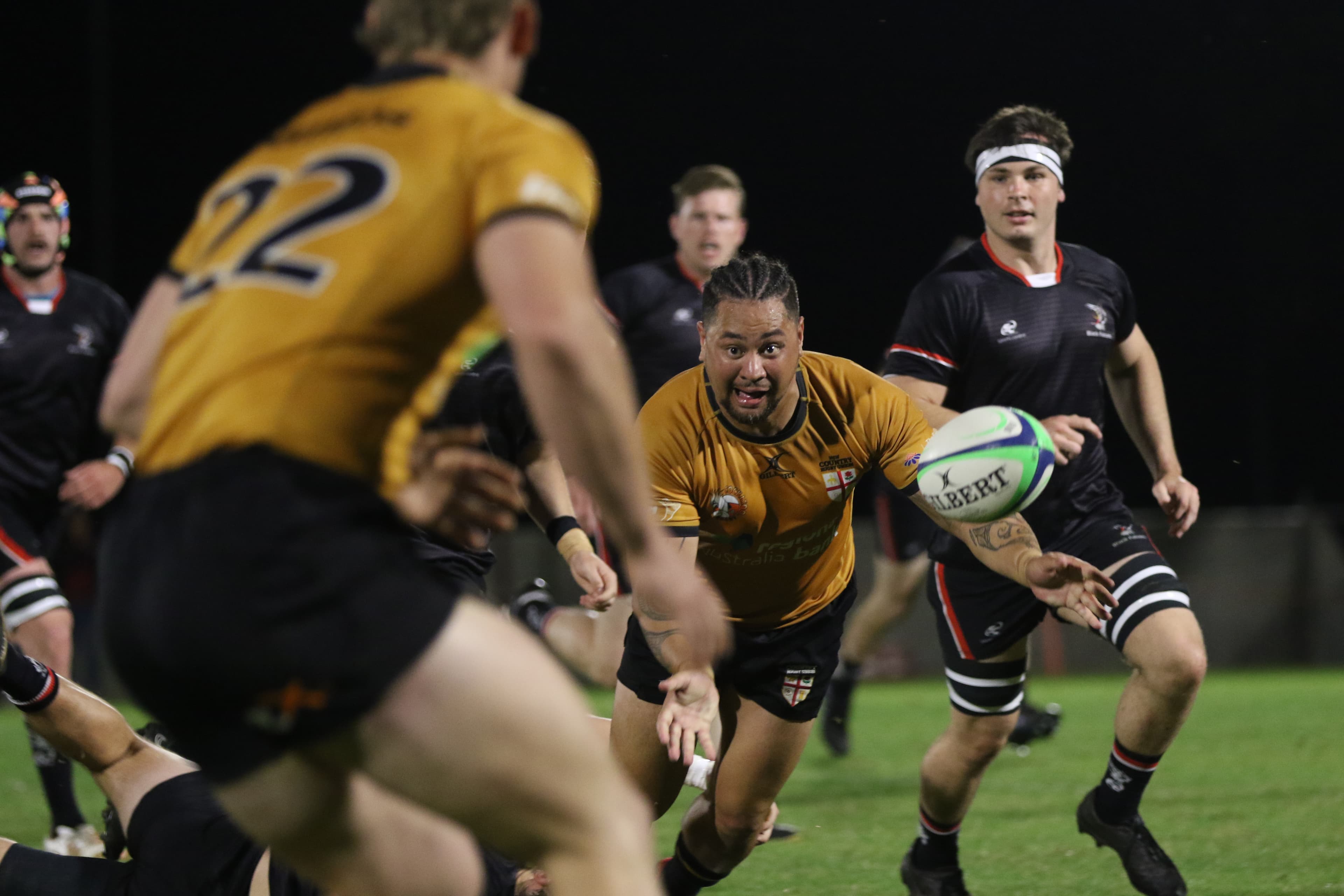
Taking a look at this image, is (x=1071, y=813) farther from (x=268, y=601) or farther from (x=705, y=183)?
(x=268, y=601)

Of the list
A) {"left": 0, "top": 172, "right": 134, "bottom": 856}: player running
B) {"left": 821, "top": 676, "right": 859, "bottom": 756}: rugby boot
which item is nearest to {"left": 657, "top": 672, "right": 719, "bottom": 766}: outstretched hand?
{"left": 0, "top": 172, "right": 134, "bottom": 856}: player running

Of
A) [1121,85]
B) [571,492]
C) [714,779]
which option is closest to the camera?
[714,779]

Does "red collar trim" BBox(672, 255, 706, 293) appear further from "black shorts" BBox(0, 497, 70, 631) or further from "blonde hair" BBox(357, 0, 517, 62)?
"blonde hair" BBox(357, 0, 517, 62)

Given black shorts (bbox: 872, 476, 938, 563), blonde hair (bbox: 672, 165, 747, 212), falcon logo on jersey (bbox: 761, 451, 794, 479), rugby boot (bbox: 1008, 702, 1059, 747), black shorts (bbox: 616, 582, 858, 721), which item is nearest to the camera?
falcon logo on jersey (bbox: 761, 451, 794, 479)

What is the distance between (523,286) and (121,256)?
16.0m

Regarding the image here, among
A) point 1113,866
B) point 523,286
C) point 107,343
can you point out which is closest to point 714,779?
point 1113,866

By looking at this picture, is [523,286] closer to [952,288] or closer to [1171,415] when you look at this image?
[952,288]

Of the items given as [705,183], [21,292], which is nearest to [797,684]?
[705,183]

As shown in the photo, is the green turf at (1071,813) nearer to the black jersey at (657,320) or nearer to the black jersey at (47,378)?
the black jersey at (657,320)

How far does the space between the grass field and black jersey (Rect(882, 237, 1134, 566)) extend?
1082 millimetres

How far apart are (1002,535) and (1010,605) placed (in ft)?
1.62

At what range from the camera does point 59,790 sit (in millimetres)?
5633

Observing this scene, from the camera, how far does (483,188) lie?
6.54 feet

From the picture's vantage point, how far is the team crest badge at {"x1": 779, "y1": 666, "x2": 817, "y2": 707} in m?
4.31
